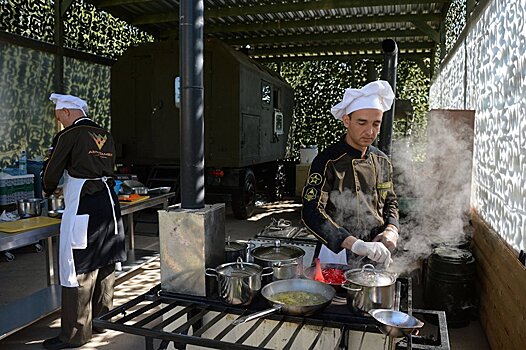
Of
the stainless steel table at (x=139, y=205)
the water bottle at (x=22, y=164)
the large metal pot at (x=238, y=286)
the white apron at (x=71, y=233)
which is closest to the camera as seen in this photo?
the large metal pot at (x=238, y=286)

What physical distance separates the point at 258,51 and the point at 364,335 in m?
10.8

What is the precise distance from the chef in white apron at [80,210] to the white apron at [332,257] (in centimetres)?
193

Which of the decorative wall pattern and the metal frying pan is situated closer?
the metal frying pan

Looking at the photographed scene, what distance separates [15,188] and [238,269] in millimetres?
5114

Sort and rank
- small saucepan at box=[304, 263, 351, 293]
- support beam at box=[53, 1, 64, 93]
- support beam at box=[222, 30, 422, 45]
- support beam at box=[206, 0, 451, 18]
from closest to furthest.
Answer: small saucepan at box=[304, 263, 351, 293]
support beam at box=[53, 1, 64, 93]
support beam at box=[206, 0, 451, 18]
support beam at box=[222, 30, 422, 45]

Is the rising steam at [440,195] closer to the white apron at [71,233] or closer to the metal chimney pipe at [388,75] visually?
the metal chimney pipe at [388,75]

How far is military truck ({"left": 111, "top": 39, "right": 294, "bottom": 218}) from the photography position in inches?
304

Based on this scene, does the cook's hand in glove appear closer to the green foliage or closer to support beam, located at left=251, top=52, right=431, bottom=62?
the green foliage

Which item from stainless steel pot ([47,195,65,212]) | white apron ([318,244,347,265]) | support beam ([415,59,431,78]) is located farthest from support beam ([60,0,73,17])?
support beam ([415,59,431,78])

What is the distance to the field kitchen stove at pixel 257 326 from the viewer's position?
1.57 meters

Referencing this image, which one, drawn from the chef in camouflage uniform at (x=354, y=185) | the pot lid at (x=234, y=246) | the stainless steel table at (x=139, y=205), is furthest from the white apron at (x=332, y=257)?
the stainless steel table at (x=139, y=205)

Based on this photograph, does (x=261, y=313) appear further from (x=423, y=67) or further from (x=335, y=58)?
(x=335, y=58)

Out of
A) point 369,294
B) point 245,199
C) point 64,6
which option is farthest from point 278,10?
point 369,294

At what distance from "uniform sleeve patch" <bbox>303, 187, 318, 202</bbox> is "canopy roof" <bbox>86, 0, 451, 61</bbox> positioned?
614 centimetres
